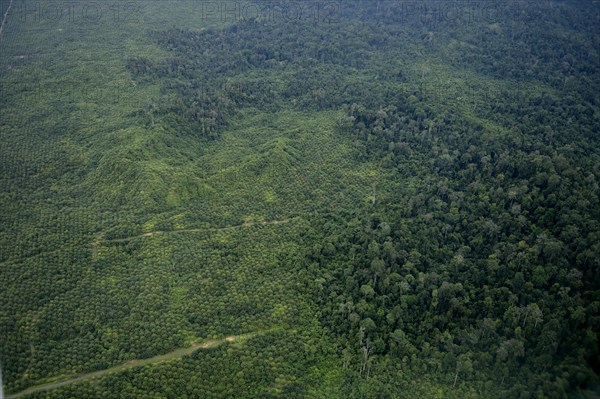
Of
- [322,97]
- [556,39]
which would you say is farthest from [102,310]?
[556,39]

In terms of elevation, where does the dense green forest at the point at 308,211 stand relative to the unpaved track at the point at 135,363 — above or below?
above

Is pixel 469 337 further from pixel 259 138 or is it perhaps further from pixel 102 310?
pixel 259 138

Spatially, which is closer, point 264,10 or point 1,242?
point 1,242

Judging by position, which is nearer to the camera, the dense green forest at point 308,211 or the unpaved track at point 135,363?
the unpaved track at point 135,363

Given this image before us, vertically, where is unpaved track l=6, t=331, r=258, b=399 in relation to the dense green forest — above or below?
below

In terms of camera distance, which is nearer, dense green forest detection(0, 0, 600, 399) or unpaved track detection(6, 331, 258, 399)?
unpaved track detection(6, 331, 258, 399)

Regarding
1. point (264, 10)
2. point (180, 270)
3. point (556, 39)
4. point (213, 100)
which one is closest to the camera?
point (180, 270)
